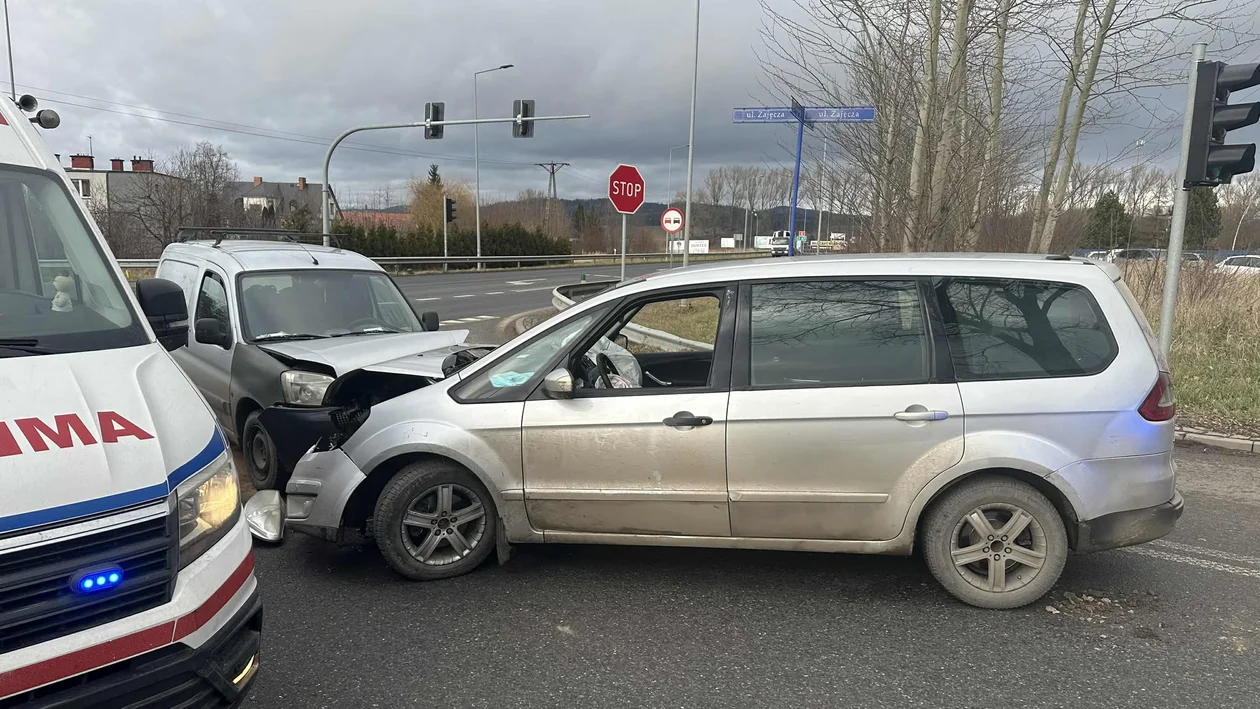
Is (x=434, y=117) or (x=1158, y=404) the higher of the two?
(x=434, y=117)

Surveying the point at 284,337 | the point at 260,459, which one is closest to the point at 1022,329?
the point at 260,459

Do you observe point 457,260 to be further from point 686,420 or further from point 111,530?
point 111,530

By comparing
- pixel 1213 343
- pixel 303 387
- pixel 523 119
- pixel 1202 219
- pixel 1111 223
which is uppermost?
pixel 523 119

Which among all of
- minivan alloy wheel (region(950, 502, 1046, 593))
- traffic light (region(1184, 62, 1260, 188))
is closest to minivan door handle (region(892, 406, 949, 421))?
minivan alloy wheel (region(950, 502, 1046, 593))

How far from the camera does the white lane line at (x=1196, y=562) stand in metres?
4.23

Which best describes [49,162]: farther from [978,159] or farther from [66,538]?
[978,159]

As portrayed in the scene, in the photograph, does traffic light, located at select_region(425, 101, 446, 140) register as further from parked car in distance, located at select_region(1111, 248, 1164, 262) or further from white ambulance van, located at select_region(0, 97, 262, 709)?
white ambulance van, located at select_region(0, 97, 262, 709)

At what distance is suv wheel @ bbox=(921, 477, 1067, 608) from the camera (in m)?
3.65

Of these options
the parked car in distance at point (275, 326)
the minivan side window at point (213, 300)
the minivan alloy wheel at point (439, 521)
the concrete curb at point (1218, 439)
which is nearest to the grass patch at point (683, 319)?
the parked car in distance at point (275, 326)

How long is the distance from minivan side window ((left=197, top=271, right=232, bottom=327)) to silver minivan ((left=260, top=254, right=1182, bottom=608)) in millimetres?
3028

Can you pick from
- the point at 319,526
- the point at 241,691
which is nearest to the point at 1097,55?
the point at 319,526

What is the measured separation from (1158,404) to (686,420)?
2.21m

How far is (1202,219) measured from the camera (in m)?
19.7

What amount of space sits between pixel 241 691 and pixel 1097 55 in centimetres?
1685
